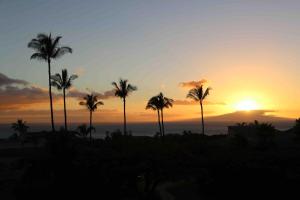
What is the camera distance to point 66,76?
70938 millimetres

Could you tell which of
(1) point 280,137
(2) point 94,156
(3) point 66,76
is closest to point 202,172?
(2) point 94,156

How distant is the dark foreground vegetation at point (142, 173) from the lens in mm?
31578

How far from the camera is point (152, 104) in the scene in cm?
9269

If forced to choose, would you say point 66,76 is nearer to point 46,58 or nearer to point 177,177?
point 46,58

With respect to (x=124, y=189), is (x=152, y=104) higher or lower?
higher

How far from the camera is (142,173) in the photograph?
4081 cm

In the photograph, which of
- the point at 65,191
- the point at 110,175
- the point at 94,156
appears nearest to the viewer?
the point at 65,191

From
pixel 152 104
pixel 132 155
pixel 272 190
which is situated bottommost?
pixel 272 190

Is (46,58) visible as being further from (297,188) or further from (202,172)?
(297,188)

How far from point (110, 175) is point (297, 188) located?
1584 cm

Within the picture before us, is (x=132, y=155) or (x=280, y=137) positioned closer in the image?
(x=132, y=155)

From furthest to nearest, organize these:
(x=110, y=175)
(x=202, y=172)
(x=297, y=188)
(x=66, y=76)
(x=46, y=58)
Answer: (x=66, y=76) < (x=46, y=58) < (x=202, y=172) < (x=297, y=188) < (x=110, y=175)

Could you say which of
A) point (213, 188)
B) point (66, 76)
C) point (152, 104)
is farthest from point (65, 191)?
point (152, 104)

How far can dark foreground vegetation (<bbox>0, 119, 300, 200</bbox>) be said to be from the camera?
3158cm
